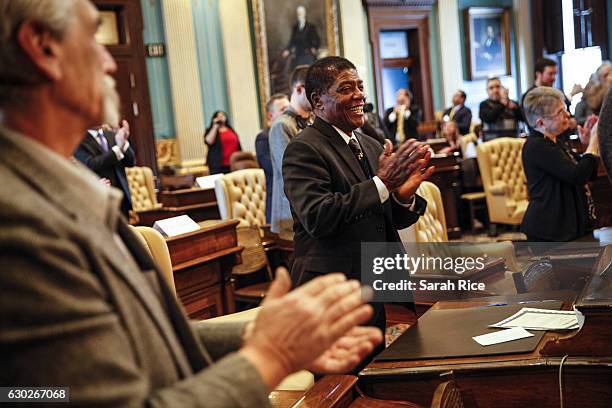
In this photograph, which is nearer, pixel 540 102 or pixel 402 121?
pixel 540 102

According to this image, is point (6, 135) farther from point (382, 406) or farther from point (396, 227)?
point (396, 227)

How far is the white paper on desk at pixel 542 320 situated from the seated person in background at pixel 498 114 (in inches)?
334

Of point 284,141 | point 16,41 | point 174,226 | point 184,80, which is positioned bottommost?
point 174,226

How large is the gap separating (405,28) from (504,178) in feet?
27.2

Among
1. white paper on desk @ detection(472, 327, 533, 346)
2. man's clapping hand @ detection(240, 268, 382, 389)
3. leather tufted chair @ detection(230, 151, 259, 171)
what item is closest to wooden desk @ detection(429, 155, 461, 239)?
leather tufted chair @ detection(230, 151, 259, 171)

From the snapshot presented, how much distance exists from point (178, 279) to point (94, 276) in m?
3.24

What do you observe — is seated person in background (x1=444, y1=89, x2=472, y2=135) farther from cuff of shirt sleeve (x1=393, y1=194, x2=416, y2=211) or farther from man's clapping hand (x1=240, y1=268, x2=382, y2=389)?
man's clapping hand (x1=240, y1=268, x2=382, y2=389)

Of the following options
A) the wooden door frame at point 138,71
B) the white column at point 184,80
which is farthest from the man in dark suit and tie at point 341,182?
the white column at point 184,80

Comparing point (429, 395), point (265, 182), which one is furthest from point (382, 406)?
point (265, 182)

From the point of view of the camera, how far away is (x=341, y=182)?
9.37 ft

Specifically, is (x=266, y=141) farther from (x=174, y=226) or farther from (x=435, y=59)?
(x=435, y=59)

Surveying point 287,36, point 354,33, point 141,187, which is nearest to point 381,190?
point 141,187

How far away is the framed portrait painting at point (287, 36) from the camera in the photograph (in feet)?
42.2

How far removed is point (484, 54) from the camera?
1602 cm
